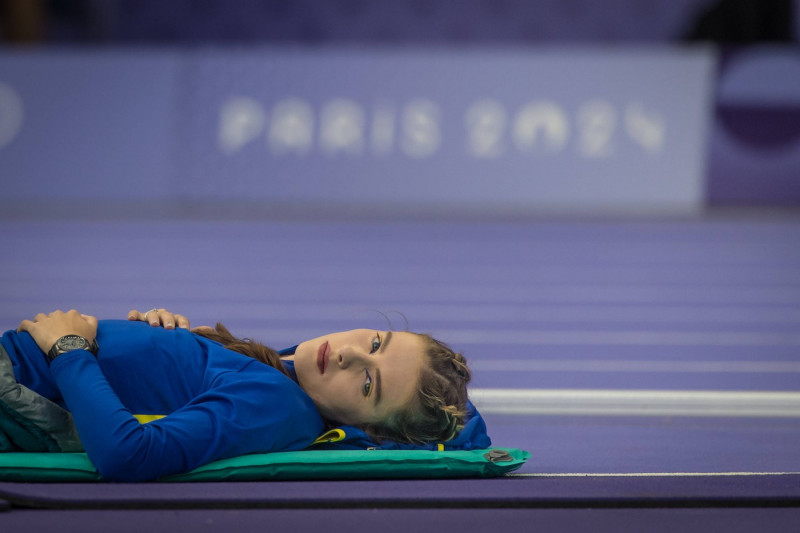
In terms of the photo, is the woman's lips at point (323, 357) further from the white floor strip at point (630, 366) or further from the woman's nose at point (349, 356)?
the white floor strip at point (630, 366)

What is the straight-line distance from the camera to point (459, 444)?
2422 mm

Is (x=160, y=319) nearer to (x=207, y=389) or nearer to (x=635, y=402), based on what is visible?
(x=207, y=389)

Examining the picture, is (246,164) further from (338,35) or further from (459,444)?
(459,444)

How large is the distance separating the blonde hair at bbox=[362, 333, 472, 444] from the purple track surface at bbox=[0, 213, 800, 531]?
179 millimetres

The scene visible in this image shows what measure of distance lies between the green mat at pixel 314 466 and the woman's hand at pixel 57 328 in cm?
24

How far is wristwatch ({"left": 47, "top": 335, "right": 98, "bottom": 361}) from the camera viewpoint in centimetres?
213

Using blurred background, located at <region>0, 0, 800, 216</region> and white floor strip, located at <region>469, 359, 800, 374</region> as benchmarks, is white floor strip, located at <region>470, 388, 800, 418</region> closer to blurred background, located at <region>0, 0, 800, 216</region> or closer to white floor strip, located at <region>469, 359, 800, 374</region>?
white floor strip, located at <region>469, 359, 800, 374</region>

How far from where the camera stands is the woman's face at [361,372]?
227cm

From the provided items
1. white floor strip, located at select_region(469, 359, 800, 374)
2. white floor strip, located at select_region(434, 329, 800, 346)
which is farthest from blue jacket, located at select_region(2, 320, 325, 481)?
white floor strip, located at select_region(434, 329, 800, 346)

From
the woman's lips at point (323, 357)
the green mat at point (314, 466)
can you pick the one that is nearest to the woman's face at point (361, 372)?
the woman's lips at point (323, 357)

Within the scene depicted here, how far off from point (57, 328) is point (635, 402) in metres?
1.84

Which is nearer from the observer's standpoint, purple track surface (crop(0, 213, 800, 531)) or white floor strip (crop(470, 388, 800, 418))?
purple track surface (crop(0, 213, 800, 531))

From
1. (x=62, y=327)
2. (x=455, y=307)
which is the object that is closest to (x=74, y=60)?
(x=455, y=307)

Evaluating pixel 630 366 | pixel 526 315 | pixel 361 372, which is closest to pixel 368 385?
pixel 361 372
